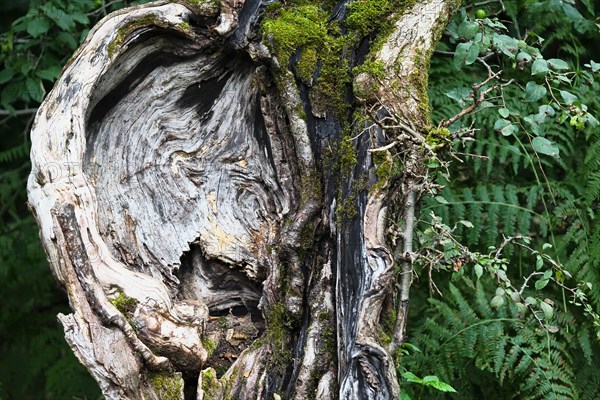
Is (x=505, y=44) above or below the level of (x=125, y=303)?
above

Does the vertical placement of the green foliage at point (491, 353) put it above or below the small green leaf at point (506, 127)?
below

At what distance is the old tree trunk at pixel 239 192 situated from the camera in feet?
7.11

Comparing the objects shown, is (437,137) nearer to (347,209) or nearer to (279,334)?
(347,209)

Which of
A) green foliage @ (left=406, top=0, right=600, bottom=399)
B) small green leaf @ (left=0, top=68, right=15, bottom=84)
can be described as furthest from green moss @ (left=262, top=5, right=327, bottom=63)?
small green leaf @ (left=0, top=68, right=15, bottom=84)

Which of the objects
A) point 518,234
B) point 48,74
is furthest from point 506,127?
point 48,74

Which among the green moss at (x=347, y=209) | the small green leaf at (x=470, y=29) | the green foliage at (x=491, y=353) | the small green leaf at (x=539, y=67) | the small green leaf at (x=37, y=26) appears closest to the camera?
the green moss at (x=347, y=209)

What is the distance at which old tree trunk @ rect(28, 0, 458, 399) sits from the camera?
217 centimetres

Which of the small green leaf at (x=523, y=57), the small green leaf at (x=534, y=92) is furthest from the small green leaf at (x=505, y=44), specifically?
the small green leaf at (x=534, y=92)

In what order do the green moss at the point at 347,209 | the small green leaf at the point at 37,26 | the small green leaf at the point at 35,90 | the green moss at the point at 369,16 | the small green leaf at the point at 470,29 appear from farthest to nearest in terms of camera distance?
1. the small green leaf at the point at 35,90
2. the small green leaf at the point at 37,26
3. the green moss at the point at 369,16
4. the small green leaf at the point at 470,29
5. the green moss at the point at 347,209

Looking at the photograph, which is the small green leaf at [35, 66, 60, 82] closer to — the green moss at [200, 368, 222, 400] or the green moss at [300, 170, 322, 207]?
the green moss at [300, 170, 322, 207]

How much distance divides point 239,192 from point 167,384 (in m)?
0.87

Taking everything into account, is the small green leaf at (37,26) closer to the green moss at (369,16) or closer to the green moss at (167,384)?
the green moss at (369,16)

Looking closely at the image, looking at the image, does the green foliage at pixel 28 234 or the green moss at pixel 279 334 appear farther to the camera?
the green foliage at pixel 28 234

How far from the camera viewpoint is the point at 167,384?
Answer: 7.11ft
